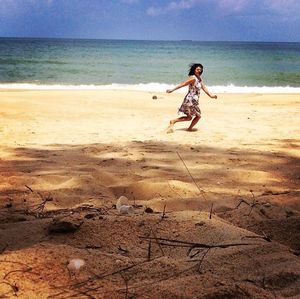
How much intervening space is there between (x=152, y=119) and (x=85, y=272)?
7465 mm

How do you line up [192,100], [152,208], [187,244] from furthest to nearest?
[192,100]
[152,208]
[187,244]

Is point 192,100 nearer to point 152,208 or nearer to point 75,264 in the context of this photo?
point 152,208

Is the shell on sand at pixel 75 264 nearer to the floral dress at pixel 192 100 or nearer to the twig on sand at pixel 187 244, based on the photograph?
the twig on sand at pixel 187 244

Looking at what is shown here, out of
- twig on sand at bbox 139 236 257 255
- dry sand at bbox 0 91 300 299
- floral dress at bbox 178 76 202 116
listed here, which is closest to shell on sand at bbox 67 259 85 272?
dry sand at bbox 0 91 300 299

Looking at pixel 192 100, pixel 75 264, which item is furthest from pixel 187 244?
pixel 192 100

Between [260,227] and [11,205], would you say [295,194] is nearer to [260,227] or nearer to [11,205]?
[260,227]

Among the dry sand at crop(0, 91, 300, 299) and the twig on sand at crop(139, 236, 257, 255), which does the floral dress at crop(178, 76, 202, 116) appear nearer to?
the dry sand at crop(0, 91, 300, 299)

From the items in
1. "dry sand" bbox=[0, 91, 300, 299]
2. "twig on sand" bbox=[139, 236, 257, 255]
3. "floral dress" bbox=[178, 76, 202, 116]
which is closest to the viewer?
"dry sand" bbox=[0, 91, 300, 299]

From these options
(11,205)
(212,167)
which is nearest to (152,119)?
(212,167)

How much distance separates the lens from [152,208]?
314 centimetres

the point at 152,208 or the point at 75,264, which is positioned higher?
the point at 75,264

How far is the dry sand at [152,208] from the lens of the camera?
1803 millimetres

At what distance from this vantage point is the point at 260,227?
2635 millimetres

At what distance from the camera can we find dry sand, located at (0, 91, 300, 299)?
1803mm
